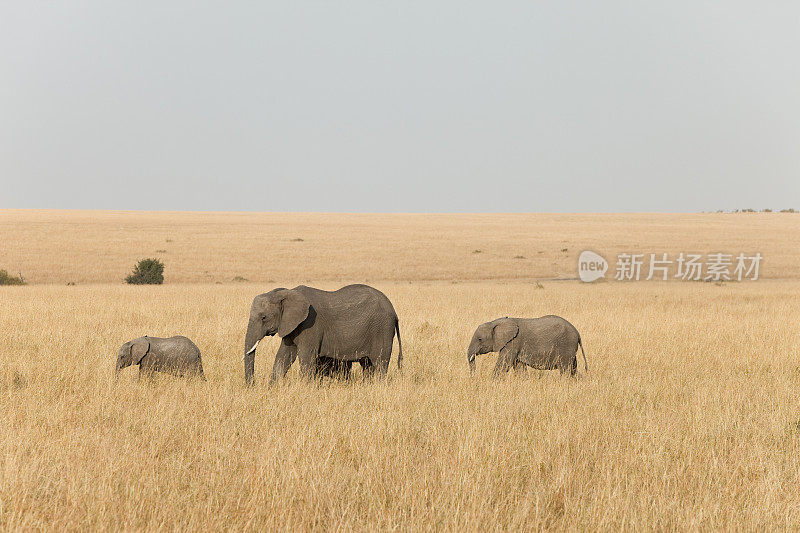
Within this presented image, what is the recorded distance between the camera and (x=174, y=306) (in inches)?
727

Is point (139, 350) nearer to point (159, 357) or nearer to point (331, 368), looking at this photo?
point (159, 357)

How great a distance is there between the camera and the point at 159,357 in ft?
29.8

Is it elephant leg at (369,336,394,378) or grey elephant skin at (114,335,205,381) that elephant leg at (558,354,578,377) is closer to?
elephant leg at (369,336,394,378)

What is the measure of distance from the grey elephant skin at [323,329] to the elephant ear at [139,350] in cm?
136

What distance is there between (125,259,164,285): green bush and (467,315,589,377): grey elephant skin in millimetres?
24486

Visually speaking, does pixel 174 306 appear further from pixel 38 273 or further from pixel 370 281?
pixel 38 273

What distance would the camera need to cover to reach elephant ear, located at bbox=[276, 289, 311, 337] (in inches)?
327

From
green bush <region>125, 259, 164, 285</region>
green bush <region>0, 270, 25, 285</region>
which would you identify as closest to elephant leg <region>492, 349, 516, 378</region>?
green bush <region>125, 259, 164, 285</region>

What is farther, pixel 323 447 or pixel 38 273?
pixel 38 273

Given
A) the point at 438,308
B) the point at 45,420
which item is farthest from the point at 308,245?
the point at 45,420

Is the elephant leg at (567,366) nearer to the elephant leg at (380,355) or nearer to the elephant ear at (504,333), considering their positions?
the elephant ear at (504,333)

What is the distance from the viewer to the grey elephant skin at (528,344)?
976 centimetres

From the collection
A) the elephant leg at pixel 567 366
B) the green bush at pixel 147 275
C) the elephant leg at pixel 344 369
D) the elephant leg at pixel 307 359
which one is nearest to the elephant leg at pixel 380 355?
the elephant leg at pixel 344 369

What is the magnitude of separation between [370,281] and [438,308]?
52.5 ft
